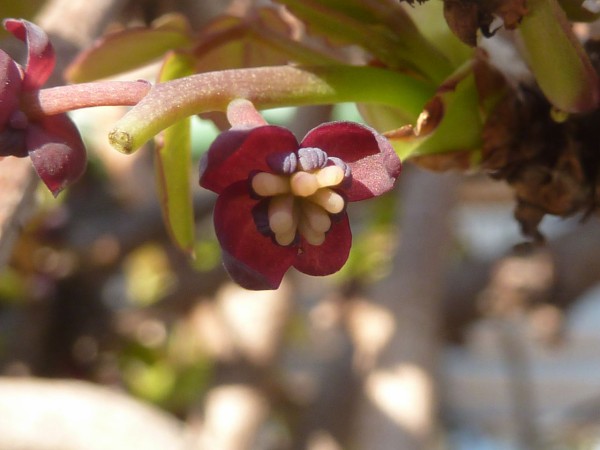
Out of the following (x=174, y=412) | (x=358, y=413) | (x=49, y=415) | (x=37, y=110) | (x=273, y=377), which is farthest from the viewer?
(x=174, y=412)

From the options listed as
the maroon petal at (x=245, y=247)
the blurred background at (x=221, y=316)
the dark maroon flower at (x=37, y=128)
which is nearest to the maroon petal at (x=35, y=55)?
the dark maroon flower at (x=37, y=128)

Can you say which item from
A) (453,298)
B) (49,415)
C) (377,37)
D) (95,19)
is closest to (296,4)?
(377,37)

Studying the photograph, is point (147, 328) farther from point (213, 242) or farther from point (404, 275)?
point (404, 275)

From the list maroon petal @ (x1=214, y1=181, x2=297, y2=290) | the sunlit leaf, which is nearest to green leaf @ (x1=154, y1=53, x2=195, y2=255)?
the sunlit leaf

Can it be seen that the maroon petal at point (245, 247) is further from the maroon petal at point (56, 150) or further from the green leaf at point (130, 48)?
the green leaf at point (130, 48)

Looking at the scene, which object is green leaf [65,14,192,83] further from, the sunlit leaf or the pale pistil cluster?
the pale pistil cluster
